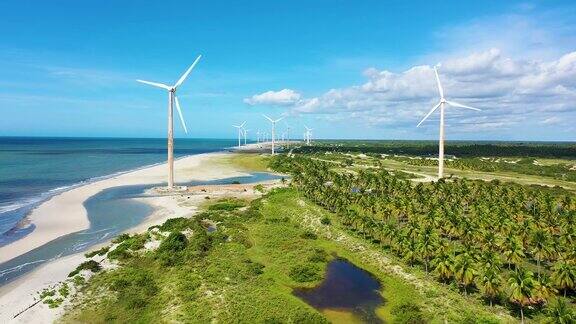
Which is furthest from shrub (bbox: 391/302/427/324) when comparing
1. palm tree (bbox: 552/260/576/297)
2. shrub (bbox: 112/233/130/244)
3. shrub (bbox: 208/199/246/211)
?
shrub (bbox: 208/199/246/211)

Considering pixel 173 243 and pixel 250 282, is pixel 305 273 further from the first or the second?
pixel 173 243

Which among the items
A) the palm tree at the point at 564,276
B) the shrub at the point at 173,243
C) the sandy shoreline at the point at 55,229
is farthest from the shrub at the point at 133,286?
the palm tree at the point at 564,276

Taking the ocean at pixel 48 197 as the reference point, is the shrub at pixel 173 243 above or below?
above

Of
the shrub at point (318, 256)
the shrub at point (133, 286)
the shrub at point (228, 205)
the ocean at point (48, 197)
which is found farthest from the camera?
the shrub at point (228, 205)

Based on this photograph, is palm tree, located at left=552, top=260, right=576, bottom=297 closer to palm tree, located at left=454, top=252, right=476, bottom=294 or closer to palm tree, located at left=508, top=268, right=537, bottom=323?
palm tree, located at left=508, top=268, right=537, bottom=323

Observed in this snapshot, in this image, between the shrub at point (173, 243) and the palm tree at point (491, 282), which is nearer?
the palm tree at point (491, 282)

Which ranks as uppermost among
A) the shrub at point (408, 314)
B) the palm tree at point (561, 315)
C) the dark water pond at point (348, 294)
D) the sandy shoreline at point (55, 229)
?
the palm tree at point (561, 315)

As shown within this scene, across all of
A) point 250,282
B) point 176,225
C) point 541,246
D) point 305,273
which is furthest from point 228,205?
point 541,246

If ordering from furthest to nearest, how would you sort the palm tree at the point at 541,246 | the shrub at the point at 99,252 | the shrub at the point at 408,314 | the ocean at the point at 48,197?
the ocean at the point at 48,197, the shrub at the point at 99,252, the palm tree at the point at 541,246, the shrub at the point at 408,314

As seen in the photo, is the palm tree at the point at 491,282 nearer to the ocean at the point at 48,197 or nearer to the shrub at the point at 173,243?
the shrub at the point at 173,243
